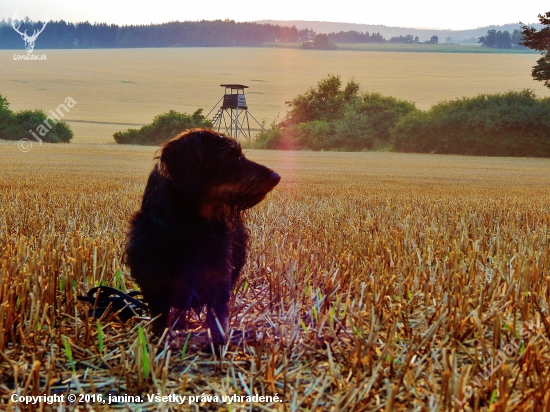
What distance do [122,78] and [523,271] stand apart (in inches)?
3714

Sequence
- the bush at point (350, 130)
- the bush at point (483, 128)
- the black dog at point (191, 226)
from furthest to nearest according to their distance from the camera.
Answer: the bush at point (350, 130) < the bush at point (483, 128) < the black dog at point (191, 226)

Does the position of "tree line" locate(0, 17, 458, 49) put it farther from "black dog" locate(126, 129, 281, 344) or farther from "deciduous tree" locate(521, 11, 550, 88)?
"black dog" locate(126, 129, 281, 344)

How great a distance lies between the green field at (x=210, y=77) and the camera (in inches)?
2761

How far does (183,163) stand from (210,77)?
92.2 m

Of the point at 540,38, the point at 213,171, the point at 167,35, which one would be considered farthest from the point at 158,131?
the point at 167,35

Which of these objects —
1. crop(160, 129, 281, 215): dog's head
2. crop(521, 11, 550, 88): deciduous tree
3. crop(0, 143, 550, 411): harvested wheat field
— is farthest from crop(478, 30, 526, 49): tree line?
crop(160, 129, 281, 215): dog's head

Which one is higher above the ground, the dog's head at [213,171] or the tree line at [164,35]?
the tree line at [164,35]

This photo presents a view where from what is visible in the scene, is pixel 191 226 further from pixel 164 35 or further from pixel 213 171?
pixel 164 35

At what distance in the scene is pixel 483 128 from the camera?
44719mm

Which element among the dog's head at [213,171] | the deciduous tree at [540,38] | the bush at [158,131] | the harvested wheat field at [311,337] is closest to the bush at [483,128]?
the deciduous tree at [540,38]

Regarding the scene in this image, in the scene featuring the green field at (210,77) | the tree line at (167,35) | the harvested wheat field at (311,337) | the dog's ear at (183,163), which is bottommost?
the harvested wheat field at (311,337)

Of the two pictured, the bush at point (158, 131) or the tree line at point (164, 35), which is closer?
the bush at point (158, 131)
